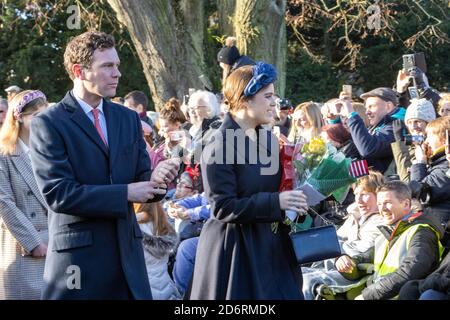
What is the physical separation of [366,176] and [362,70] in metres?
19.8

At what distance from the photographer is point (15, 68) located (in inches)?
944

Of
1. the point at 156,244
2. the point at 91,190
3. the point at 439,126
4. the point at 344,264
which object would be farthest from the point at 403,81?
the point at 91,190

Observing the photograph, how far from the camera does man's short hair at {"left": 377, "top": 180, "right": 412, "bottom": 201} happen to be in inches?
262

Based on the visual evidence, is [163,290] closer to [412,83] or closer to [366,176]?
[366,176]

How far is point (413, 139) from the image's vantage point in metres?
7.57

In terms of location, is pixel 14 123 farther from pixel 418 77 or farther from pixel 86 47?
pixel 418 77

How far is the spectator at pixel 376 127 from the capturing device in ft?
26.9

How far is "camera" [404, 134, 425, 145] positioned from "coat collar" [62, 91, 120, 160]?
3552 millimetres

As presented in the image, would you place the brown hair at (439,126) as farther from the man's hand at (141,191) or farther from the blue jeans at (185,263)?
the man's hand at (141,191)

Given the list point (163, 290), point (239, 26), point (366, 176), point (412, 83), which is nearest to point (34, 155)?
point (163, 290)

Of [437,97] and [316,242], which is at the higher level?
[437,97]

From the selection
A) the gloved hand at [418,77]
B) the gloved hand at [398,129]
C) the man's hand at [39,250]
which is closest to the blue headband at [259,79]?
the man's hand at [39,250]

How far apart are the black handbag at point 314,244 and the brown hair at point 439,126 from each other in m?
2.31

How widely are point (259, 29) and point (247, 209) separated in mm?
9710
